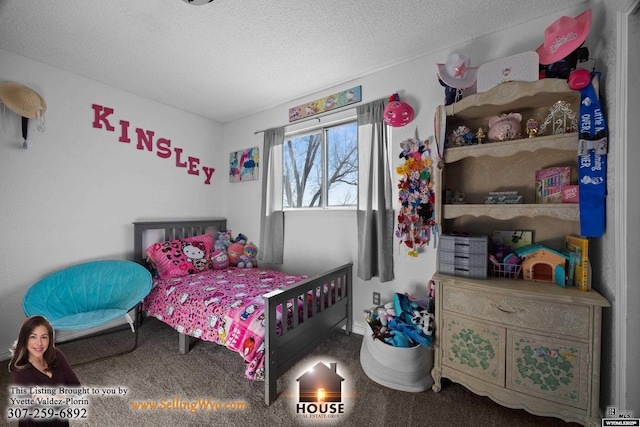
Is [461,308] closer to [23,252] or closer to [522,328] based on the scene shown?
[522,328]

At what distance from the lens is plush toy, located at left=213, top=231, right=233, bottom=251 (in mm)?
3124

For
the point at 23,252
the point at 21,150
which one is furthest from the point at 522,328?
the point at 21,150

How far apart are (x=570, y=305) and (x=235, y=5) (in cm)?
262

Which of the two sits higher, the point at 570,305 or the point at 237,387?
the point at 570,305

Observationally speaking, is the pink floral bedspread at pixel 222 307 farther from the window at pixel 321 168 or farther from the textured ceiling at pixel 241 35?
the textured ceiling at pixel 241 35

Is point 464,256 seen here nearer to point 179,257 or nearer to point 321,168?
point 321,168

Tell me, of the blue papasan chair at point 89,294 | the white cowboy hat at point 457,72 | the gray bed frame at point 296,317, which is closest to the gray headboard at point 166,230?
the gray bed frame at point 296,317

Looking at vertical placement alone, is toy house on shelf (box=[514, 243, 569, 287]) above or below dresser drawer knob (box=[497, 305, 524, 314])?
above

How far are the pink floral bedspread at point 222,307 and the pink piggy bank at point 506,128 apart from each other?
2.01 metres

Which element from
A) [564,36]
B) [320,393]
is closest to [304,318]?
[320,393]

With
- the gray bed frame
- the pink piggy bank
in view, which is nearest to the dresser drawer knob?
the pink piggy bank

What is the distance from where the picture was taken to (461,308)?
1.59 meters

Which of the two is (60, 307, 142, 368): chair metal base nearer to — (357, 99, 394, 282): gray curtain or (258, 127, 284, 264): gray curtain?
(258, 127, 284, 264): gray curtain

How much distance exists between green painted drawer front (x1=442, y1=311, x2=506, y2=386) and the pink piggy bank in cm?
122
